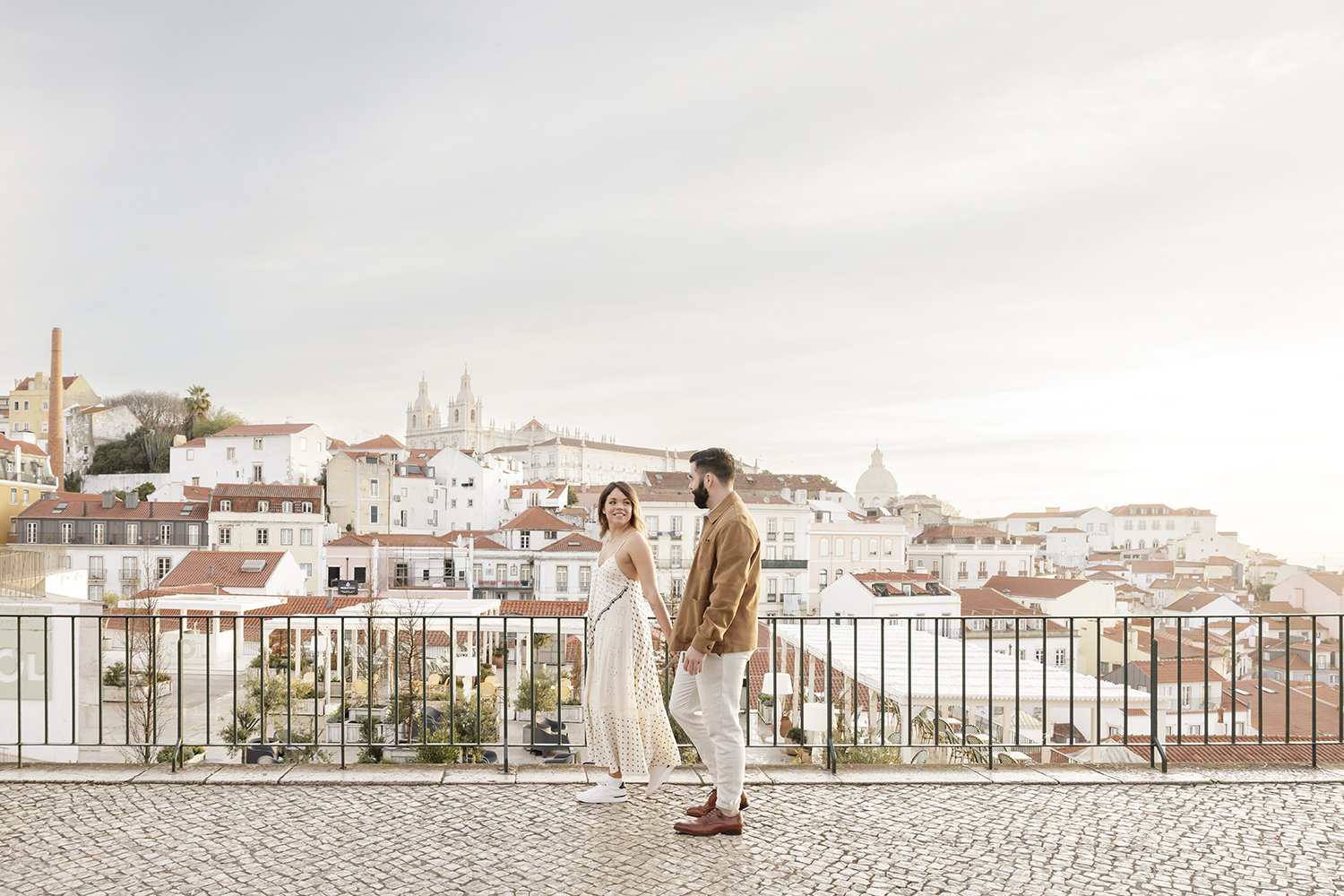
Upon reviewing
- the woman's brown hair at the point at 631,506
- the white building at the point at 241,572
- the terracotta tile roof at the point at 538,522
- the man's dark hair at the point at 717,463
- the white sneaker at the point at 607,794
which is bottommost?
the white building at the point at 241,572

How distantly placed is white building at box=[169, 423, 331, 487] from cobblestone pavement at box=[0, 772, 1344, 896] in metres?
60.8

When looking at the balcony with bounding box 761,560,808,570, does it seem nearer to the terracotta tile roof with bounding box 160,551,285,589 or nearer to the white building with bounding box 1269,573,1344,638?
the white building with bounding box 1269,573,1344,638

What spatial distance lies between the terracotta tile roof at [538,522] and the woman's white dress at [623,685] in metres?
46.2

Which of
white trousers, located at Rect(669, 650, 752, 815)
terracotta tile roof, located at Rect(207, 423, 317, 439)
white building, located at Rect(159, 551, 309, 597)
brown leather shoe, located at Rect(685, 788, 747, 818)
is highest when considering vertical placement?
terracotta tile roof, located at Rect(207, 423, 317, 439)

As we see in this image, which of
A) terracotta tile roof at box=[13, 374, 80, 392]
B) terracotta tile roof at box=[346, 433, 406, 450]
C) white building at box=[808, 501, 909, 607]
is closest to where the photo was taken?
white building at box=[808, 501, 909, 607]

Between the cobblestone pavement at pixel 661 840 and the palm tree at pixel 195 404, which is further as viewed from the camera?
the palm tree at pixel 195 404

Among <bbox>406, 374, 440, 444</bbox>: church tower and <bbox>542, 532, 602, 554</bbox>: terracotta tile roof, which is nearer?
<bbox>542, 532, 602, 554</bbox>: terracotta tile roof

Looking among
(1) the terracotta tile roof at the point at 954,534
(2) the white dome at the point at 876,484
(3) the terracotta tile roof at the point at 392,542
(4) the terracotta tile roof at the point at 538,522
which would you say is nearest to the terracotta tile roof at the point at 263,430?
(3) the terracotta tile roof at the point at 392,542

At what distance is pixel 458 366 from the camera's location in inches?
5650

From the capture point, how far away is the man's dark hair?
4414 mm

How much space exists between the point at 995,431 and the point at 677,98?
3511 centimetres

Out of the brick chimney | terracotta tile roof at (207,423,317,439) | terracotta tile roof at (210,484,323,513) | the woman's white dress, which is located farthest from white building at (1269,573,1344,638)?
the brick chimney

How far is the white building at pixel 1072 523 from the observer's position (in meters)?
113

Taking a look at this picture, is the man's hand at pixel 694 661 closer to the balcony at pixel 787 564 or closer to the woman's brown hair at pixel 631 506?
the woman's brown hair at pixel 631 506
